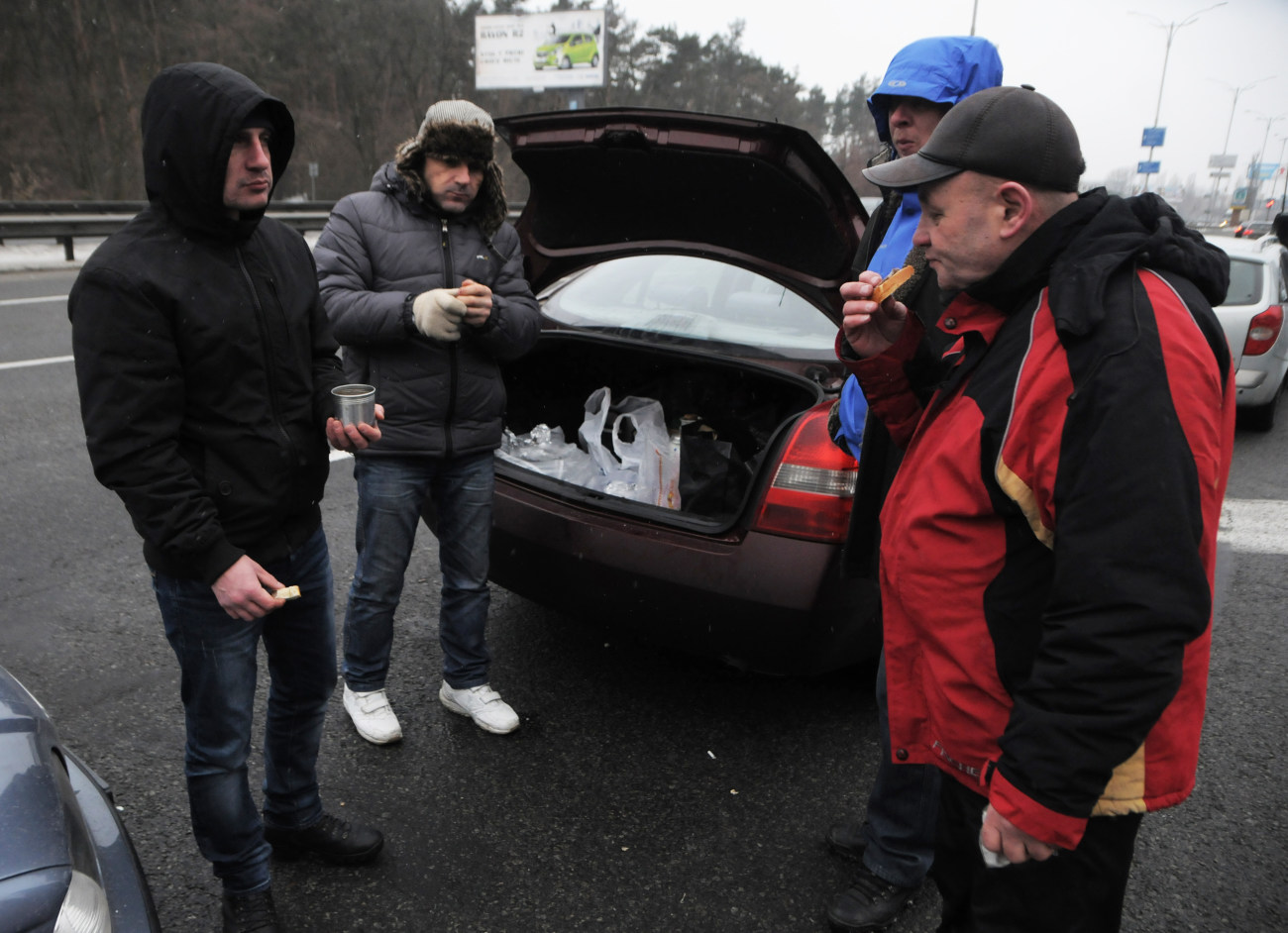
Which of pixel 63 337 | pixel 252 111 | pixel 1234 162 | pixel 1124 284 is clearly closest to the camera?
pixel 1124 284

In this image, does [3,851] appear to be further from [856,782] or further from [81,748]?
[856,782]

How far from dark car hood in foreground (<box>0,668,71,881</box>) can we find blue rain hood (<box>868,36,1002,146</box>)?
84.0 inches

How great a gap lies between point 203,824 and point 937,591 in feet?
5.17

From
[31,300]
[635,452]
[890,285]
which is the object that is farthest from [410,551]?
[31,300]

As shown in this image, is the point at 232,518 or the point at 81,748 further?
the point at 81,748

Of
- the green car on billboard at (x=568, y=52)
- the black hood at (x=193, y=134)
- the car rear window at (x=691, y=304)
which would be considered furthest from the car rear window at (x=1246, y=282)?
the green car on billboard at (x=568, y=52)

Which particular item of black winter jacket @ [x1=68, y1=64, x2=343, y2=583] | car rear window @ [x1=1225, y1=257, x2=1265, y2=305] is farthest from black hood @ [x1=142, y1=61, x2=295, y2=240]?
car rear window @ [x1=1225, y1=257, x2=1265, y2=305]

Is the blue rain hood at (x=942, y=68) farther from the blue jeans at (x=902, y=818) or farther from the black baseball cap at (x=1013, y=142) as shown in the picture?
the blue jeans at (x=902, y=818)

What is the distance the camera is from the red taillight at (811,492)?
2.43 m

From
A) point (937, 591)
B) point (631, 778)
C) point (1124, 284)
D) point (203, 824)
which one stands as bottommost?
point (631, 778)

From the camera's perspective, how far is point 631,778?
8.42 feet

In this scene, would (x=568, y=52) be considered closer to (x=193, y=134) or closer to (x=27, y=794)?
(x=193, y=134)

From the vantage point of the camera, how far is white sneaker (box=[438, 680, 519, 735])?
8.96 ft

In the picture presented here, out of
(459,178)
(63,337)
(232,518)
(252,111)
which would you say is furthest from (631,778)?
(63,337)
